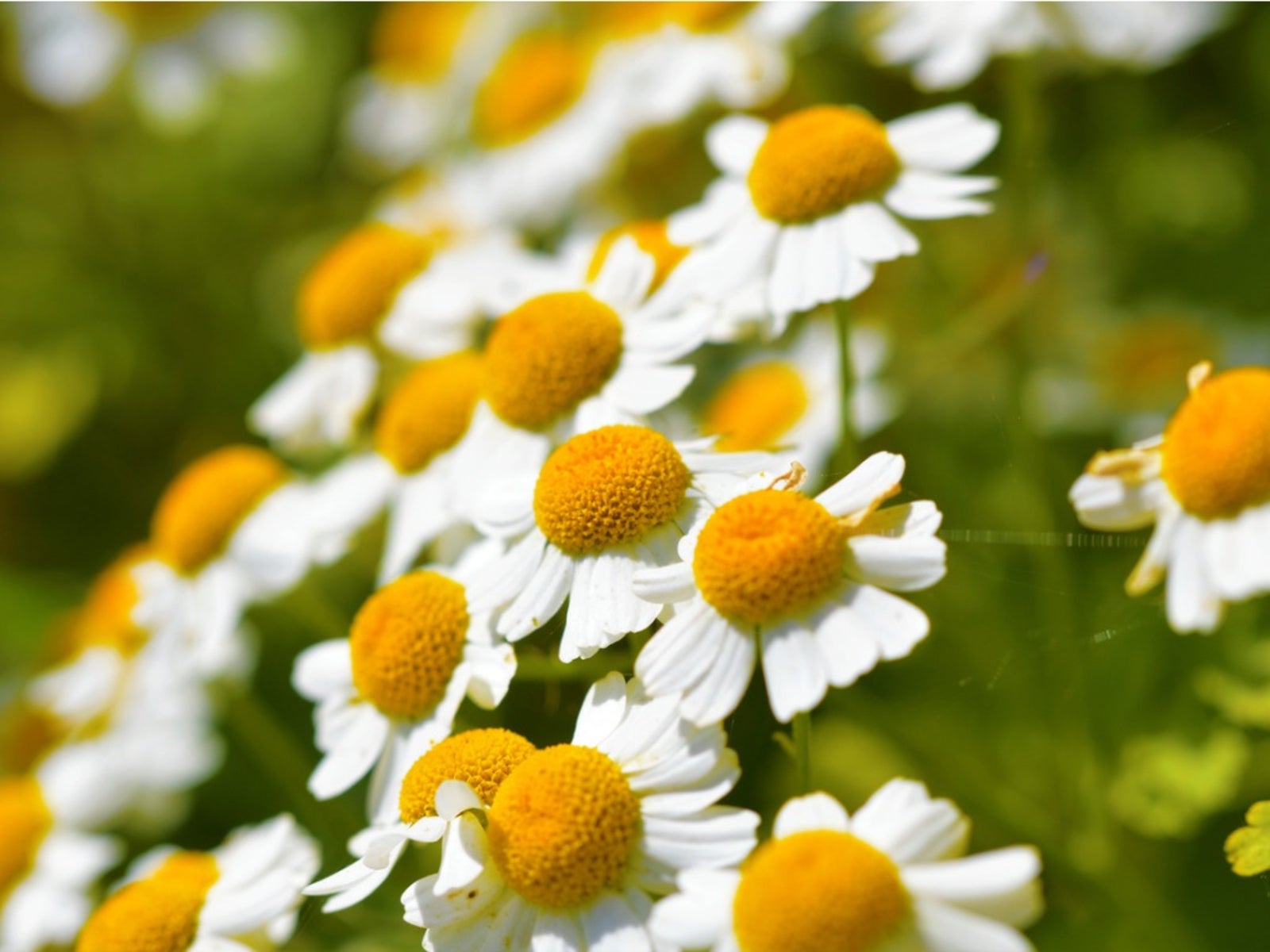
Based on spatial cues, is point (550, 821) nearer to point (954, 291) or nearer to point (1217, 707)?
point (1217, 707)

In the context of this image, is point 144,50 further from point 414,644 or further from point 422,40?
point 414,644

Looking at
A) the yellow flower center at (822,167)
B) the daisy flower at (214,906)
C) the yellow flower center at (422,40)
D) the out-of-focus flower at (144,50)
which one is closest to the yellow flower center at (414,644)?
the daisy flower at (214,906)

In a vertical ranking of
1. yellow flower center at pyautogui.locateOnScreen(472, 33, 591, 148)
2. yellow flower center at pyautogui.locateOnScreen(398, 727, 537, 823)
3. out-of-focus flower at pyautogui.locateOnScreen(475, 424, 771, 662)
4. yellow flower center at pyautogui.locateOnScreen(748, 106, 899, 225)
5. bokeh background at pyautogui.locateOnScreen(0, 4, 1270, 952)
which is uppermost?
yellow flower center at pyautogui.locateOnScreen(748, 106, 899, 225)

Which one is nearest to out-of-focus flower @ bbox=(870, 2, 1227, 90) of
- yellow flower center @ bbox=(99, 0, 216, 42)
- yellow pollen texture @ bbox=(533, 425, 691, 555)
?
yellow pollen texture @ bbox=(533, 425, 691, 555)

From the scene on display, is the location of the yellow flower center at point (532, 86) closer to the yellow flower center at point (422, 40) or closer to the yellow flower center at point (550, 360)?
the yellow flower center at point (422, 40)

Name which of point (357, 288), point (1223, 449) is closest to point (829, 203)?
point (1223, 449)

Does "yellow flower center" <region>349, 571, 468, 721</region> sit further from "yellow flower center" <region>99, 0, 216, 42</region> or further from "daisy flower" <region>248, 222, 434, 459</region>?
"yellow flower center" <region>99, 0, 216, 42</region>
